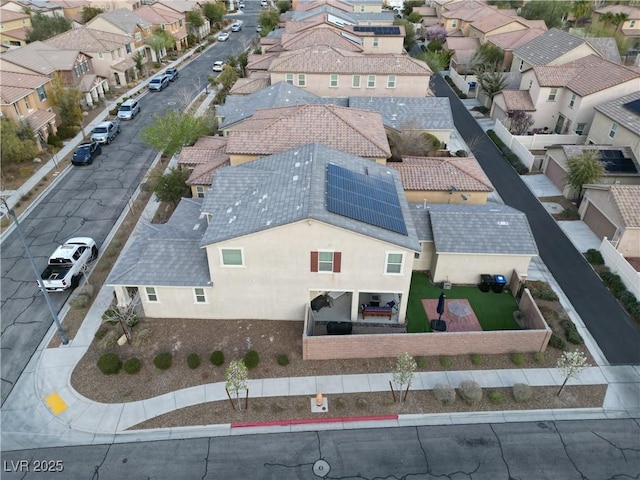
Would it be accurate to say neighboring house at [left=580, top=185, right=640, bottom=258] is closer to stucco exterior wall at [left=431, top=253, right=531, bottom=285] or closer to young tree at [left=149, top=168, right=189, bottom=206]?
stucco exterior wall at [left=431, top=253, right=531, bottom=285]

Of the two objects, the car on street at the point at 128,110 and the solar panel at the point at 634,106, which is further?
the car on street at the point at 128,110

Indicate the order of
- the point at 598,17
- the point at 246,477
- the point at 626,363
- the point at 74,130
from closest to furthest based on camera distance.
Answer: the point at 246,477
the point at 626,363
the point at 74,130
the point at 598,17

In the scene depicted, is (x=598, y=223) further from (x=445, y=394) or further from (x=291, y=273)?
(x=291, y=273)

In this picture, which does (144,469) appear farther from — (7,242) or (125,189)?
(125,189)

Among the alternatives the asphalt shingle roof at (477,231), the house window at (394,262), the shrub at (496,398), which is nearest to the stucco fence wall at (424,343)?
the shrub at (496,398)

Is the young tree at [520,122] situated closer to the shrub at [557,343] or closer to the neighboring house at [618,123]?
the neighboring house at [618,123]

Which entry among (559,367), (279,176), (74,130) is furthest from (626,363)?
(74,130)
